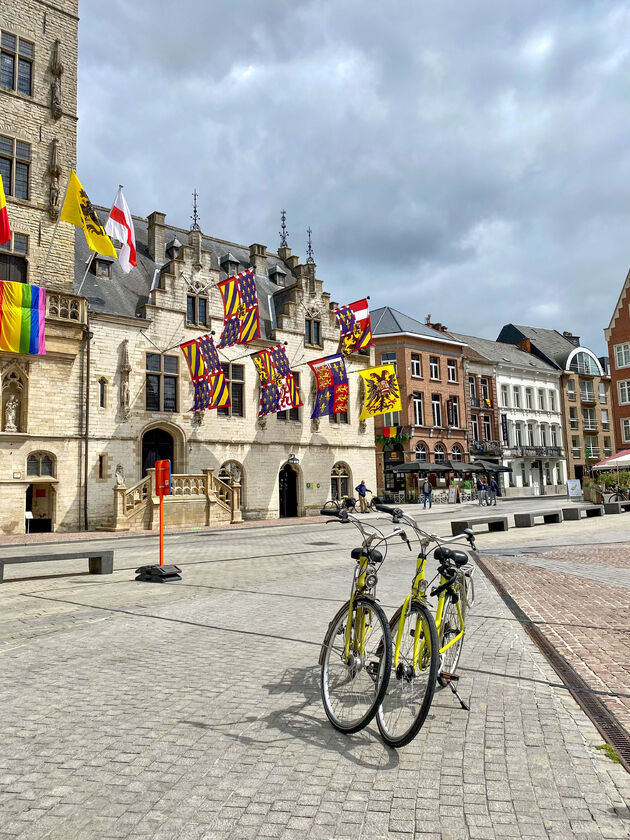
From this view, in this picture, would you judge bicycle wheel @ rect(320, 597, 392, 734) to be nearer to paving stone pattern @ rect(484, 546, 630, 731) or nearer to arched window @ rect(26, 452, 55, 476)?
paving stone pattern @ rect(484, 546, 630, 731)

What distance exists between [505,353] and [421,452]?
17492mm

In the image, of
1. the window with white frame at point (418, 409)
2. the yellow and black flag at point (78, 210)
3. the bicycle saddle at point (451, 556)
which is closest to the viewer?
the bicycle saddle at point (451, 556)

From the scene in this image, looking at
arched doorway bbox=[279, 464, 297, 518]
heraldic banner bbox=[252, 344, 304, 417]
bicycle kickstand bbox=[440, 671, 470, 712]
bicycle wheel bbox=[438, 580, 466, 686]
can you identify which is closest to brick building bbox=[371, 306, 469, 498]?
arched doorway bbox=[279, 464, 297, 518]

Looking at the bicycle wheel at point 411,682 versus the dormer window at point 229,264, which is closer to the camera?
the bicycle wheel at point 411,682

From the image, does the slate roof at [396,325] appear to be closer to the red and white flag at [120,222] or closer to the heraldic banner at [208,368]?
the heraldic banner at [208,368]

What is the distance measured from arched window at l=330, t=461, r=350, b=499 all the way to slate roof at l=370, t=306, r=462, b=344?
1499 centimetres

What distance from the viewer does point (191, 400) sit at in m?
27.4

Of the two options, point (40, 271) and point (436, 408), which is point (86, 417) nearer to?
point (40, 271)

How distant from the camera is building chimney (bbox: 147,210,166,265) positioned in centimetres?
3014

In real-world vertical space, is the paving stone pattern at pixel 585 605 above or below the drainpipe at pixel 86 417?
below

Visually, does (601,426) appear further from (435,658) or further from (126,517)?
(435,658)

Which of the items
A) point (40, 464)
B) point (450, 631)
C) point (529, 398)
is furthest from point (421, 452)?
point (450, 631)

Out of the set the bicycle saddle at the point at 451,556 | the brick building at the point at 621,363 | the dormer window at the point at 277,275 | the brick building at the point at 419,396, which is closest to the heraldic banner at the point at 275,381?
the dormer window at the point at 277,275

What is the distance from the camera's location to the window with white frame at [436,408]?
154 ft
